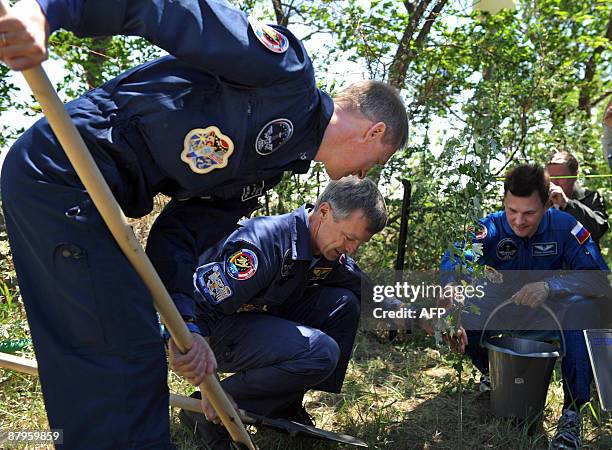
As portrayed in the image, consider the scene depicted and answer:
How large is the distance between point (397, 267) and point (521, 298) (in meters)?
1.56

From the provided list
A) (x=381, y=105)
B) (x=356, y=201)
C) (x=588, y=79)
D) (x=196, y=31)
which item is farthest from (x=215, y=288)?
(x=588, y=79)

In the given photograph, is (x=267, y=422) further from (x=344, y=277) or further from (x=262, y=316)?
(x=344, y=277)

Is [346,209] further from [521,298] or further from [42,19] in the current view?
[42,19]

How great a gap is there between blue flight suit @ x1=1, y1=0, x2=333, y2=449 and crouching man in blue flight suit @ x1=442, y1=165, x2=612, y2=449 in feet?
5.74

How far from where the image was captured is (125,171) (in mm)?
1925

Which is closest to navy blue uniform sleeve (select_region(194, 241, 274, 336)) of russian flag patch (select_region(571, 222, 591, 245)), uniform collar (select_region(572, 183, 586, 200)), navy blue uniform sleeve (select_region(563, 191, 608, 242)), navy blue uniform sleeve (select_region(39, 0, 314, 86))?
navy blue uniform sleeve (select_region(39, 0, 314, 86))

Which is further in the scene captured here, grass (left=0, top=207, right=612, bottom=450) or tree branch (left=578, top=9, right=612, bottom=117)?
tree branch (left=578, top=9, right=612, bottom=117)

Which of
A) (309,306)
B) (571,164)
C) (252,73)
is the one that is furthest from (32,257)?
(571,164)

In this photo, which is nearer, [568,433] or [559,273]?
[568,433]

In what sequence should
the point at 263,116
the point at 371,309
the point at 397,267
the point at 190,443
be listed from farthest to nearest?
the point at 397,267, the point at 371,309, the point at 190,443, the point at 263,116

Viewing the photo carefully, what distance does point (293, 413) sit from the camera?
10.5 ft

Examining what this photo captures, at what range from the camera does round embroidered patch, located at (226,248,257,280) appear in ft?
9.38

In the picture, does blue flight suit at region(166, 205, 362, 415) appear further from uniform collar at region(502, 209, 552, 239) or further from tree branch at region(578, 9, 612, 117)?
tree branch at region(578, 9, 612, 117)

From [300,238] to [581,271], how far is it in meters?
1.59
